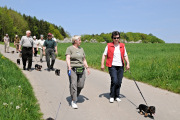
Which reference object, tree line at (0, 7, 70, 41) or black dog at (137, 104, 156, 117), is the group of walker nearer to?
black dog at (137, 104, 156, 117)

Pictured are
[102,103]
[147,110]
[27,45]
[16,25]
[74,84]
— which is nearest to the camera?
[147,110]

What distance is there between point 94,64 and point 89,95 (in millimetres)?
7475

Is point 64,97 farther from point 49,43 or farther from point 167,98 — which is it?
point 49,43

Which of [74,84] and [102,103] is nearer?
[74,84]

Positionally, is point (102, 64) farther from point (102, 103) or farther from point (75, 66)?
point (102, 103)

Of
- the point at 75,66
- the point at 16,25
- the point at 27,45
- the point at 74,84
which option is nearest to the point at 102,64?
the point at 75,66

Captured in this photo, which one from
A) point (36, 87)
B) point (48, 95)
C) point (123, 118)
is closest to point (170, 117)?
point (123, 118)

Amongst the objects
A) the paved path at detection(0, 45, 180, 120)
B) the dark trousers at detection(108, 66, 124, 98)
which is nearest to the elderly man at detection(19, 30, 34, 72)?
the paved path at detection(0, 45, 180, 120)

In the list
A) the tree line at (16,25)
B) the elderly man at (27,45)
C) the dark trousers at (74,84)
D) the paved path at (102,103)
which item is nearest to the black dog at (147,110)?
the paved path at (102,103)

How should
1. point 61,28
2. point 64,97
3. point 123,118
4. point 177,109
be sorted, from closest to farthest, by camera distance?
point 123,118
point 177,109
point 64,97
point 61,28

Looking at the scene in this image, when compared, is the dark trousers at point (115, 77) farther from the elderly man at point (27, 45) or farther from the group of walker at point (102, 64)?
the elderly man at point (27, 45)

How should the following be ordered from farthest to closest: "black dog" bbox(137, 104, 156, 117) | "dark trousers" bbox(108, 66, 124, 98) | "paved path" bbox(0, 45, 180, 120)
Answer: "dark trousers" bbox(108, 66, 124, 98)
"paved path" bbox(0, 45, 180, 120)
"black dog" bbox(137, 104, 156, 117)

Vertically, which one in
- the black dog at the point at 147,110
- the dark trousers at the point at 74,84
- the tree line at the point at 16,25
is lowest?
the black dog at the point at 147,110

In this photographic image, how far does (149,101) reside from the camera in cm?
575
